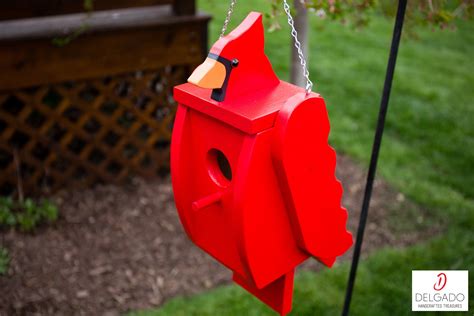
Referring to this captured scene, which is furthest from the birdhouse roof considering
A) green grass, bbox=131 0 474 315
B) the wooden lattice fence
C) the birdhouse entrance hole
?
the wooden lattice fence

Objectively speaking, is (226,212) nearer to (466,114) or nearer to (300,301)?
(300,301)

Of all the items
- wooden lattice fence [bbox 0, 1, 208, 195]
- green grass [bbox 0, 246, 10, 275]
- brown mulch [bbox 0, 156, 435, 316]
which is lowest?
brown mulch [bbox 0, 156, 435, 316]

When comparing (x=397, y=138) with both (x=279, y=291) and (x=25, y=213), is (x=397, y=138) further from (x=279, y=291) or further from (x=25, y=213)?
(x=279, y=291)

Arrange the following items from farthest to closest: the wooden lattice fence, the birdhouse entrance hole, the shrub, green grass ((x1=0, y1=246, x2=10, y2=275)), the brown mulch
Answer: the wooden lattice fence
the shrub
green grass ((x1=0, y1=246, x2=10, y2=275))
the brown mulch
the birdhouse entrance hole

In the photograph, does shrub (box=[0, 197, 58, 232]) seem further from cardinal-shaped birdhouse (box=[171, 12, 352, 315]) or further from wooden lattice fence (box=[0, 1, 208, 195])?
cardinal-shaped birdhouse (box=[171, 12, 352, 315])

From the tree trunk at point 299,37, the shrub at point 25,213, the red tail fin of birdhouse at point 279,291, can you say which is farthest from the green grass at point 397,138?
the red tail fin of birdhouse at point 279,291

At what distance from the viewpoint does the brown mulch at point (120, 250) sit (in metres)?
3.07

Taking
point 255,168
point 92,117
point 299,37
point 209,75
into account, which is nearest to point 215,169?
point 255,168

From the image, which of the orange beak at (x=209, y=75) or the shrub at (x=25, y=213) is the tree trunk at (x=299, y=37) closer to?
the shrub at (x=25, y=213)

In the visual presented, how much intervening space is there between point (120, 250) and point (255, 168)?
2.27 m

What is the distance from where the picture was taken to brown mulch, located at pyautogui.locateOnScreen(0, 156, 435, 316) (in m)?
3.07

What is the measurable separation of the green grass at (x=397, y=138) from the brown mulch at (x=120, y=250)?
17 cm

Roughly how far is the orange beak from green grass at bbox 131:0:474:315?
186 cm

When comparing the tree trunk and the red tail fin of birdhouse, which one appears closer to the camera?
the red tail fin of birdhouse
